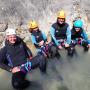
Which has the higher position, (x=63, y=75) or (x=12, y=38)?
(x=12, y=38)

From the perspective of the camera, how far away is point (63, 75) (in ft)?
23.5

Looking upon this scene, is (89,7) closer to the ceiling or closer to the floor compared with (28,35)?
closer to the ceiling

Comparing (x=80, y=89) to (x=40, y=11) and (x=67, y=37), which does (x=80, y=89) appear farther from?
(x=40, y=11)

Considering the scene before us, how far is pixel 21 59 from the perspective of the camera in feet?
21.7

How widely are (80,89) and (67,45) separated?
5.63 ft

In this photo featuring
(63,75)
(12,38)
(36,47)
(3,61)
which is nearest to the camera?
(12,38)

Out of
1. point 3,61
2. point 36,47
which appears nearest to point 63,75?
point 36,47

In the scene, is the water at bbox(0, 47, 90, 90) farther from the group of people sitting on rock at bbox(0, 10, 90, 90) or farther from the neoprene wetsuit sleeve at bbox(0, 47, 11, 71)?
the neoprene wetsuit sleeve at bbox(0, 47, 11, 71)

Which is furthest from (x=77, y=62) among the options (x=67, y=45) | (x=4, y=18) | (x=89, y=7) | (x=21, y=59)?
(x=4, y=18)

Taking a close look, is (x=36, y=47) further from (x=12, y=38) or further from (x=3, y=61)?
(x=12, y=38)

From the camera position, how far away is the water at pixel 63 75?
674cm

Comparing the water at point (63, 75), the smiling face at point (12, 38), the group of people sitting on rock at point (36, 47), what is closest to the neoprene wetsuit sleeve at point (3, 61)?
the group of people sitting on rock at point (36, 47)

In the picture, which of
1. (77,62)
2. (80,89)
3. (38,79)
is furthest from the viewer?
(77,62)

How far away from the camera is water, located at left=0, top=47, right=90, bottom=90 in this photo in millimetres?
6742
